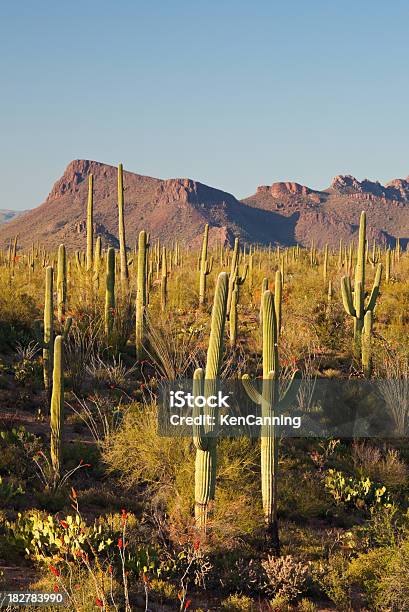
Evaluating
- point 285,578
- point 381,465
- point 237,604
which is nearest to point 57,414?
point 237,604

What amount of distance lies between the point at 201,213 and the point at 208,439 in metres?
95.9

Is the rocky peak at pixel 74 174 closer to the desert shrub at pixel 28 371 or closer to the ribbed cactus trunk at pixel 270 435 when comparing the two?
the desert shrub at pixel 28 371

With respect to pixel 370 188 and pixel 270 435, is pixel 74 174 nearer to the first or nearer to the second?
pixel 370 188

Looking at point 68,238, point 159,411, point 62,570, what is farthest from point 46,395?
point 68,238

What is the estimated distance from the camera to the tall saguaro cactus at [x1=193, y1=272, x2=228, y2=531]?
6.45 metres

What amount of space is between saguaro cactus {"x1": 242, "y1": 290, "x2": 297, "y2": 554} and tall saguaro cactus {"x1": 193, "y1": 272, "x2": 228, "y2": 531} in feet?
1.45

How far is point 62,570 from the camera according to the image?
5.74m

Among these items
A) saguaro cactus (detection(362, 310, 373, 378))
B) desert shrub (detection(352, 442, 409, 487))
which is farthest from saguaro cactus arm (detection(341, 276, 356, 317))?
desert shrub (detection(352, 442, 409, 487))

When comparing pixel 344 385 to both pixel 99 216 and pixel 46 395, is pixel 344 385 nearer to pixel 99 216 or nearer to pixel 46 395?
pixel 46 395

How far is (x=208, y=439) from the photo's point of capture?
648 centimetres

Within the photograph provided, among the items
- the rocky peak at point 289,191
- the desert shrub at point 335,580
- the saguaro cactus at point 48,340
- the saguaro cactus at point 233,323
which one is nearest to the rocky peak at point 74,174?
the rocky peak at point 289,191

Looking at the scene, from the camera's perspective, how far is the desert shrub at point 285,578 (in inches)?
229

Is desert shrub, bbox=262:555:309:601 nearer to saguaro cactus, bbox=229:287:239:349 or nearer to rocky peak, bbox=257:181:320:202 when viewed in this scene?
saguaro cactus, bbox=229:287:239:349

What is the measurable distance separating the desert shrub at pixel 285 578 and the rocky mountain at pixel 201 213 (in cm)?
6821
